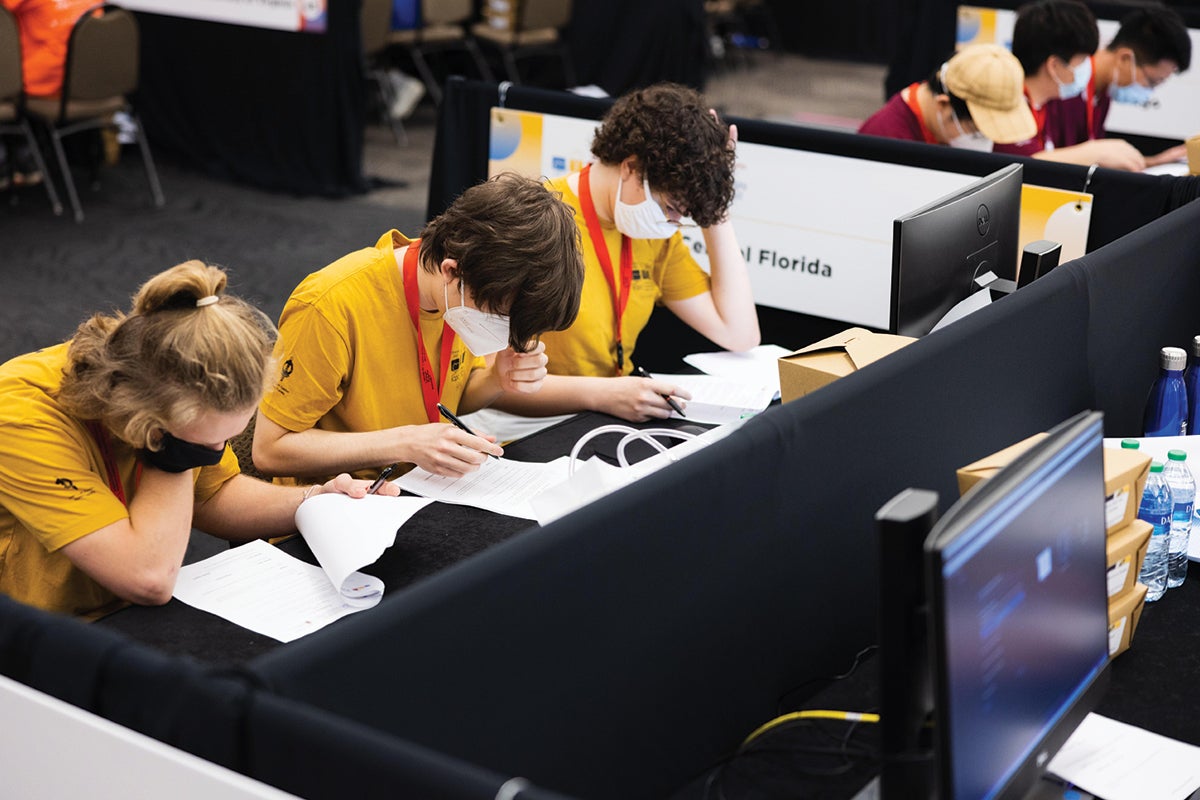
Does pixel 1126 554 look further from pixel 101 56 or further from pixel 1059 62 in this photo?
pixel 101 56

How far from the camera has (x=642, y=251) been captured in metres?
2.71

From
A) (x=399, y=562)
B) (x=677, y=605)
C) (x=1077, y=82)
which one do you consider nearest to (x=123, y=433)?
(x=399, y=562)

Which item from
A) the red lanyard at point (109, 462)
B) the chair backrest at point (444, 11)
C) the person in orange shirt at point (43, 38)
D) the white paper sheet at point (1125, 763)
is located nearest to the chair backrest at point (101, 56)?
the person in orange shirt at point (43, 38)

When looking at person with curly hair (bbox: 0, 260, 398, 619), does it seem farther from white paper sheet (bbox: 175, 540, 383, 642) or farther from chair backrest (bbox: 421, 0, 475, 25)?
chair backrest (bbox: 421, 0, 475, 25)

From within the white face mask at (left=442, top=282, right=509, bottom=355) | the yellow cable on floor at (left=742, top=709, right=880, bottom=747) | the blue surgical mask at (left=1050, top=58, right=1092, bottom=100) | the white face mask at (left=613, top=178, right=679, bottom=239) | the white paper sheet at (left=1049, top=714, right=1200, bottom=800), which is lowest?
the white paper sheet at (left=1049, top=714, right=1200, bottom=800)

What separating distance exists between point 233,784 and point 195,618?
76 centimetres

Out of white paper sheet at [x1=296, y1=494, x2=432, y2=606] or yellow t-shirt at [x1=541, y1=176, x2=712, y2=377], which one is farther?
yellow t-shirt at [x1=541, y1=176, x2=712, y2=377]

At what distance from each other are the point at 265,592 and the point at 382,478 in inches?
12.8

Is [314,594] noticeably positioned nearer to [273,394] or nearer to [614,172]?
[273,394]

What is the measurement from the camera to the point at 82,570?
1.73 m

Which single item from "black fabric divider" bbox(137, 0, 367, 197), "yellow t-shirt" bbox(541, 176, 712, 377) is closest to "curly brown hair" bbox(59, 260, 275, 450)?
"yellow t-shirt" bbox(541, 176, 712, 377)

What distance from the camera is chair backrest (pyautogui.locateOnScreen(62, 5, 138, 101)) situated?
5363mm

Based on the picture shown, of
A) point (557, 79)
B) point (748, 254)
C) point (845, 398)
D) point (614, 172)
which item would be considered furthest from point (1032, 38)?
point (557, 79)

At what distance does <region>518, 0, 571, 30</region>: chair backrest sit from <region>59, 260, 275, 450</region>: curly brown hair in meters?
6.13
